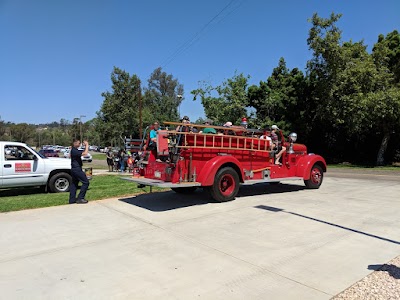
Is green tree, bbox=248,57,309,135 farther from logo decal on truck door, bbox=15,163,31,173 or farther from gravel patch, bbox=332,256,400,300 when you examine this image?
gravel patch, bbox=332,256,400,300

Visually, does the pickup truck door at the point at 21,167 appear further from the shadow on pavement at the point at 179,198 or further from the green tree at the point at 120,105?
the green tree at the point at 120,105

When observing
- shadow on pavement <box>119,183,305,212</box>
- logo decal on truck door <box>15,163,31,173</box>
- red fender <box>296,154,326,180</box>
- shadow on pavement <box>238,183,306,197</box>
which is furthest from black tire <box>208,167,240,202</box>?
logo decal on truck door <box>15,163,31,173</box>

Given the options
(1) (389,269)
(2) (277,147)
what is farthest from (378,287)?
(2) (277,147)

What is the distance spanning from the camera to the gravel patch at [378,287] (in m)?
3.59

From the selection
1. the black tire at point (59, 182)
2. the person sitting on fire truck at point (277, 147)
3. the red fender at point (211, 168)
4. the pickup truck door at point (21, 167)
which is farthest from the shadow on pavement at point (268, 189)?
the pickup truck door at point (21, 167)

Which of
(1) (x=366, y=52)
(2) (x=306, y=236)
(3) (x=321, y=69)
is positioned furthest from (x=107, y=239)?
(1) (x=366, y=52)

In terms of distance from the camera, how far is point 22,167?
10711 millimetres

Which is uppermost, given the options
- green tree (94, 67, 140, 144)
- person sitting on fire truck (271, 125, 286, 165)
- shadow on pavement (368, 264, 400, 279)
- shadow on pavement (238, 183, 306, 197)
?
green tree (94, 67, 140, 144)

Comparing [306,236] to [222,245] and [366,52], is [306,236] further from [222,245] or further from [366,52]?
[366,52]

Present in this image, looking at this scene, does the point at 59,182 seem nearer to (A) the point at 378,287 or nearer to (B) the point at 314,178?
(B) the point at 314,178

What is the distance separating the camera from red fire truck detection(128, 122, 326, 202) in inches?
307

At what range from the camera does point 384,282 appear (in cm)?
394

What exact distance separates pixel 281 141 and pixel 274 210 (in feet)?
10.5

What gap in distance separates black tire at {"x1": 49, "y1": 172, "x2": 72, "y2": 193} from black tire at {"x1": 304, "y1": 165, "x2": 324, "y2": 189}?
316 inches
